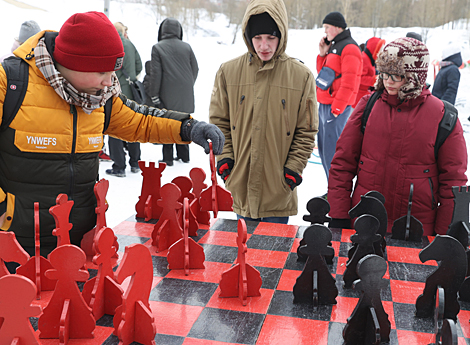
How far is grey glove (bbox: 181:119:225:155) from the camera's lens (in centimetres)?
179

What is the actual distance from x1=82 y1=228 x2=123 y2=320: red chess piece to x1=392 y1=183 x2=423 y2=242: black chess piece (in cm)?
120

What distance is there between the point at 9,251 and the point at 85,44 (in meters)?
0.69

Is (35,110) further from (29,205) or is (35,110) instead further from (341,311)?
(341,311)

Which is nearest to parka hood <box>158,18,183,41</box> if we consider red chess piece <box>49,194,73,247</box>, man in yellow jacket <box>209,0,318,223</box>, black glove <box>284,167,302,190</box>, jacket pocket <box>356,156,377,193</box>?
man in yellow jacket <box>209,0,318,223</box>

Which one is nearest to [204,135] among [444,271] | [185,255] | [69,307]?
[185,255]

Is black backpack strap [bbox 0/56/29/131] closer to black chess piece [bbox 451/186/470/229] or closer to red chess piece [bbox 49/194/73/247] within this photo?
red chess piece [bbox 49/194/73/247]

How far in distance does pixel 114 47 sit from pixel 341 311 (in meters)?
1.13

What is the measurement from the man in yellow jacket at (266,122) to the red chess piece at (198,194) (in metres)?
0.43

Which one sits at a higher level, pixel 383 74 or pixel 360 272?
pixel 383 74

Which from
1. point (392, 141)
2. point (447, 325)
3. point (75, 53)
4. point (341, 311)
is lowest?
point (341, 311)

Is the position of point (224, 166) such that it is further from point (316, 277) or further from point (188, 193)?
point (316, 277)

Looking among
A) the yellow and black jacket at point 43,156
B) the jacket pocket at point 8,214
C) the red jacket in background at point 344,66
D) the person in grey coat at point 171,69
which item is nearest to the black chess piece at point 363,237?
the yellow and black jacket at point 43,156

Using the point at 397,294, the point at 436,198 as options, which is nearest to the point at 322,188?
the point at 436,198

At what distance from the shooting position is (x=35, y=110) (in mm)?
1477
